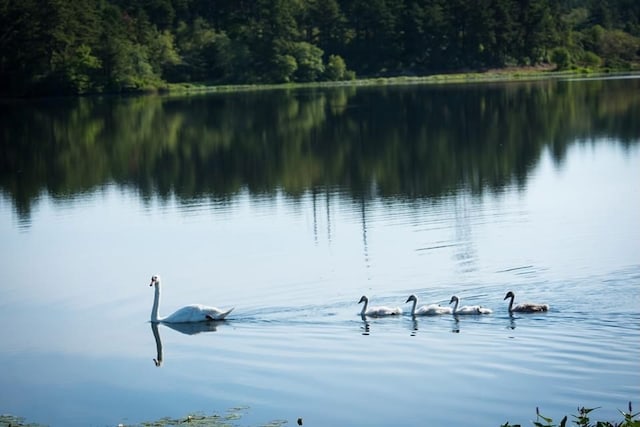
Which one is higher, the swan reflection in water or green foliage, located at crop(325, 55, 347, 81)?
green foliage, located at crop(325, 55, 347, 81)

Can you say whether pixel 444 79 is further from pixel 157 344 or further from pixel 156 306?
pixel 157 344

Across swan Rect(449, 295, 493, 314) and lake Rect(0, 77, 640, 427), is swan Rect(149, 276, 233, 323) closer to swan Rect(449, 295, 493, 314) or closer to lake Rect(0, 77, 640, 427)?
lake Rect(0, 77, 640, 427)

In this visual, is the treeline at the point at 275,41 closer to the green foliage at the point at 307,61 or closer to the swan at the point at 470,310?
the green foliage at the point at 307,61

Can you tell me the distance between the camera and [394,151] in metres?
41.6

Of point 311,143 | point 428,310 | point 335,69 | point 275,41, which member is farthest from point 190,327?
point 335,69

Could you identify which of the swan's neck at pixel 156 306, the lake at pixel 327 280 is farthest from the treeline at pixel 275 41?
the swan's neck at pixel 156 306

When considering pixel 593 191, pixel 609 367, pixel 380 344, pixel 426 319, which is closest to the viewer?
pixel 609 367

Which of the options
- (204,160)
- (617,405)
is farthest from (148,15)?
(617,405)

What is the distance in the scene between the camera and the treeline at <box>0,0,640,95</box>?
96.3m

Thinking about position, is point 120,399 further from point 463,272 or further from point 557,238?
point 557,238

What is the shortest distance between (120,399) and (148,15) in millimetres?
107273

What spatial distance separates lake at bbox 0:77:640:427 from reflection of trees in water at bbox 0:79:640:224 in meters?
0.25

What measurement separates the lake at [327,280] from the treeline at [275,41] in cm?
5415

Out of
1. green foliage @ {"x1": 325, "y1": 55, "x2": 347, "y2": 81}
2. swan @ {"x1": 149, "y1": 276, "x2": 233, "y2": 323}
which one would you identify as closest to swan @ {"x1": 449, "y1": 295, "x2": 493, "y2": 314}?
swan @ {"x1": 149, "y1": 276, "x2": 233, "y2": 323}
